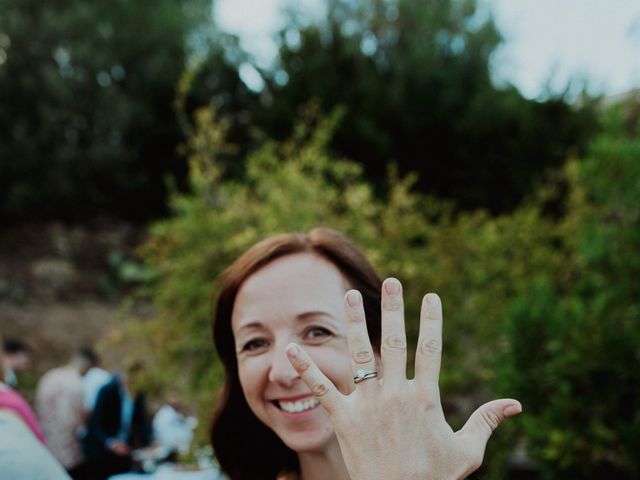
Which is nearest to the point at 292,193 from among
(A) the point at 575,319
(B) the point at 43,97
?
(A) the point at 575,319

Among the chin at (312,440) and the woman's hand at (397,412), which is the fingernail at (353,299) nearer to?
the woman's hand at (397,412)

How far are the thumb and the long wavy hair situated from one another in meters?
0.65

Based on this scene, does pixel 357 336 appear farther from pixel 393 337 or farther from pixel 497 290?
pixel 497 290

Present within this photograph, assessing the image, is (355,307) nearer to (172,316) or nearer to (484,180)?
(172,316)

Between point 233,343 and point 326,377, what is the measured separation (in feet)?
2.64

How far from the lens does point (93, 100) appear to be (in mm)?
14680

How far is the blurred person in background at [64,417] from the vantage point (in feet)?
19.9

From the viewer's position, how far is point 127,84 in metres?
15.4

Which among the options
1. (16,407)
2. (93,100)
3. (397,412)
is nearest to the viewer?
(397,412)

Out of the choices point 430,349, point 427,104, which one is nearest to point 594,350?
point 430,349

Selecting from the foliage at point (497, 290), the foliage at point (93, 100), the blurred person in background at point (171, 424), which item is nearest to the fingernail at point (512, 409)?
the foliage at point (497, 290)

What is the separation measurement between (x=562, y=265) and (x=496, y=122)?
276 inches

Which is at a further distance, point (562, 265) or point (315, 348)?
point (562, 265)

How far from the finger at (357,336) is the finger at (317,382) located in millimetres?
50
